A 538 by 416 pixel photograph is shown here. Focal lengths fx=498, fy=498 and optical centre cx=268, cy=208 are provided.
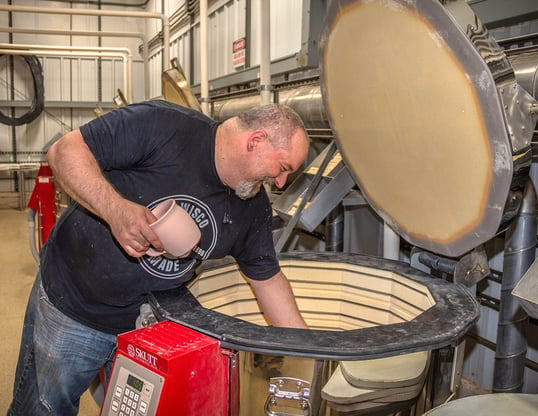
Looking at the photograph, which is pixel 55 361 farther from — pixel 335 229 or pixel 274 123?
pixel 335 229

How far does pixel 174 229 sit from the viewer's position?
38.7 inches

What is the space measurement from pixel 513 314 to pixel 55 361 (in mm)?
1242

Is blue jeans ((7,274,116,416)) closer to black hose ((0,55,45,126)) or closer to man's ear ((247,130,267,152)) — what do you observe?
man's ear ((247,130,267,152))

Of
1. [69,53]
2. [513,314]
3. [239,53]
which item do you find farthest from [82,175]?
[69,53]

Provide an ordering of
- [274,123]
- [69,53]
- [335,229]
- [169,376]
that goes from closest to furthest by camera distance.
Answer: [169,376]
[274,123]
[335,229]
[69,53]

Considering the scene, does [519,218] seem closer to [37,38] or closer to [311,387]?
[311,387]

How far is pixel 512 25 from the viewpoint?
1803 mm

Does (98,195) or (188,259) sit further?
(188,259)

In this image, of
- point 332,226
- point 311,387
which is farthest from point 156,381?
point 332,226

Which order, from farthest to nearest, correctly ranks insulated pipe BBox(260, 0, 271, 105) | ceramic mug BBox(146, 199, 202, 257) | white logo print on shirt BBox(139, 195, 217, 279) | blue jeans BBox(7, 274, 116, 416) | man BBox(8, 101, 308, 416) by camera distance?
insulated pipe BBox(260, 0, 271, 105), blue jeans BBox(7, 274, 116, 416), white logo print on shirt BBox(139, 195, 217, 279), man BBox(8, 101, 308, 416), ceramic mug BBox(146, 199, 202, 257)

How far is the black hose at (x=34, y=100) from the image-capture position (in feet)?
27.1

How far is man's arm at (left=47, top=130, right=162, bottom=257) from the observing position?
38.6 inches

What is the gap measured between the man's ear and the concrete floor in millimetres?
1623

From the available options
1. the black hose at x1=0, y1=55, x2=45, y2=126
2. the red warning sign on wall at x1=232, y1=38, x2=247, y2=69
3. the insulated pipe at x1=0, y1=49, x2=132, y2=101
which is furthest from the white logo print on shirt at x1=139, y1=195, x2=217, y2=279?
the black hose at x1=0, y1=55, x2=45, y2=126
